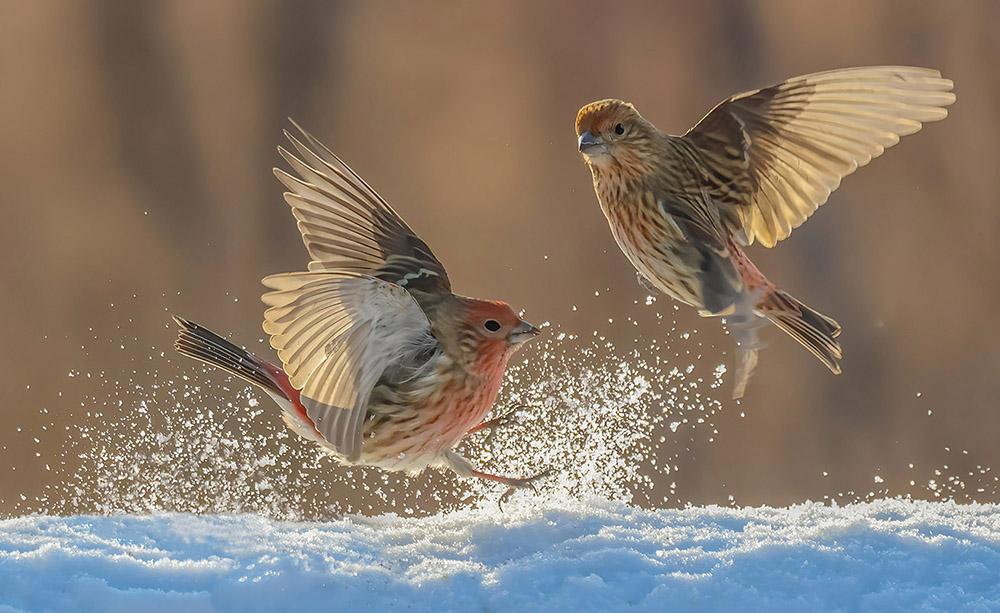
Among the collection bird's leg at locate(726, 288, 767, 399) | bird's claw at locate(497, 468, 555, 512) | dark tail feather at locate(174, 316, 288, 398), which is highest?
dark tail feather at locate(174, 316, 288, 398)

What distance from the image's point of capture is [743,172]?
3.31m

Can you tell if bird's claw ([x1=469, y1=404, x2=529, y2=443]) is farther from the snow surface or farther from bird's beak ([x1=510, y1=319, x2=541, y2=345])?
the snow surface

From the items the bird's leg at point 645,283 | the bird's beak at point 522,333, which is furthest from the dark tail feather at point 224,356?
the bird's leg at point 645,283

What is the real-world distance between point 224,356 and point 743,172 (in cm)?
177

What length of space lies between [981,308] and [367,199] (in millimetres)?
6017

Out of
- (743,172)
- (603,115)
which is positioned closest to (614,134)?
(603,115)

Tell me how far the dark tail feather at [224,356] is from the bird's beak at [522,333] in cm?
80

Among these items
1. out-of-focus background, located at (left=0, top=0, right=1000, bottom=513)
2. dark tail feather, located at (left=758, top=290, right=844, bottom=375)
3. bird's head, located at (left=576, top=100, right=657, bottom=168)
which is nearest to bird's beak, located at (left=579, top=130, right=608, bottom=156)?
bird's head, located at (left=576, top=100, right=657, bottom=168)

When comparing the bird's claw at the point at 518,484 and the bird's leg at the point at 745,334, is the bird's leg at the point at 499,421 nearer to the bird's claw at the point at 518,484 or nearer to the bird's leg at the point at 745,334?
the bird's claw at the point at 518,484

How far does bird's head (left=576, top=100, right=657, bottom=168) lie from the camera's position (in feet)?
10.1

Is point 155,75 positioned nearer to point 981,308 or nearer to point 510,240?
point 510,240

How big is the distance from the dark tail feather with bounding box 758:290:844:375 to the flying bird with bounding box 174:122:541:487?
0.73 meters

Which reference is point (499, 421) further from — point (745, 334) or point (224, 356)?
point (745, 334)

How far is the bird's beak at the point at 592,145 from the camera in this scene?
307 centimetres
